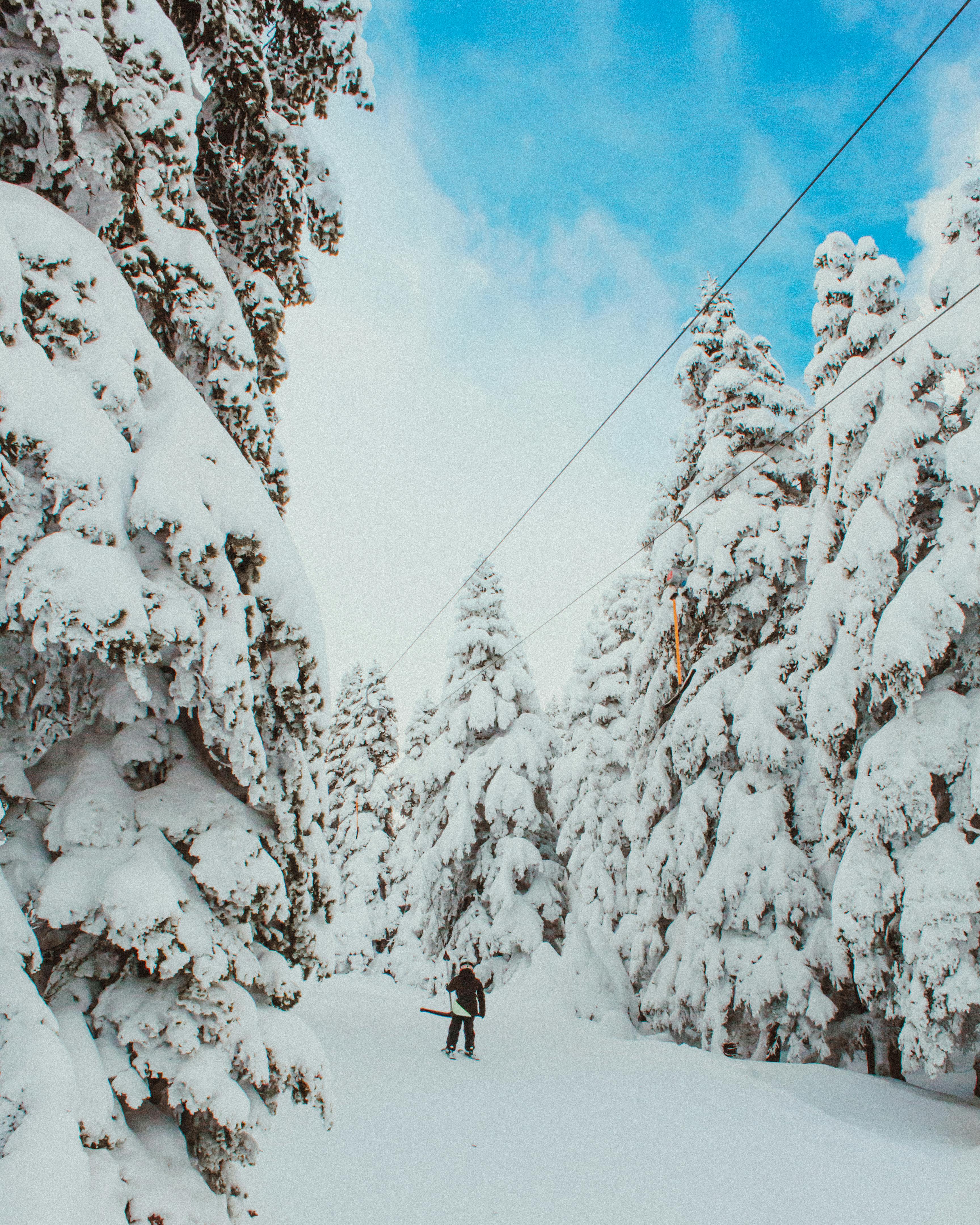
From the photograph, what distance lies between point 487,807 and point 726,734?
671cm

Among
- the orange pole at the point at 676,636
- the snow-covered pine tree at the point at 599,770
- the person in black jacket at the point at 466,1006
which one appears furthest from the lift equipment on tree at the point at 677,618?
the person in black jacket at the point at 466,1006

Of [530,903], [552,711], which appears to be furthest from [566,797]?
[552,711]

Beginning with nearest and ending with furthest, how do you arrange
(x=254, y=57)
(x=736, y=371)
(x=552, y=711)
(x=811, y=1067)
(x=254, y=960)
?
(x=254, y=960)
(x=254, y=57)
(x=811, y=1067)
(x=736, y=371)
(x=552, y=711)

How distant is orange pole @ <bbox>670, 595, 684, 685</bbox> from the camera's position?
13211mm

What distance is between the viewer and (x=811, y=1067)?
952cm

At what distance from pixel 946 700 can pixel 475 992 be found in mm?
7207

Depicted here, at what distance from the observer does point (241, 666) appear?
296 cm

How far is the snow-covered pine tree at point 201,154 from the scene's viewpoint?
2.92 metres

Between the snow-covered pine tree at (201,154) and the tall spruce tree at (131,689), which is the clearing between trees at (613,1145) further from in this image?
the snow-covered pine tree at (201,154)

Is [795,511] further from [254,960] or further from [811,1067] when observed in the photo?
[254,960]

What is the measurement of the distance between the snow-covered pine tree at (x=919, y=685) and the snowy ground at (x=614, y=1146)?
1325 mm

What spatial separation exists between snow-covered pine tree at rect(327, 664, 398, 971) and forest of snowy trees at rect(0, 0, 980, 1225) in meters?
17.8

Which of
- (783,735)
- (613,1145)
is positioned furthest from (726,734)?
(613,1145)

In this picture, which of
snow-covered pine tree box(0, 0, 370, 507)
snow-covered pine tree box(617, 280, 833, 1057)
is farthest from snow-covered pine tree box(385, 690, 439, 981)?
snow-covered pine tree box(0, 0, 370, 507)
